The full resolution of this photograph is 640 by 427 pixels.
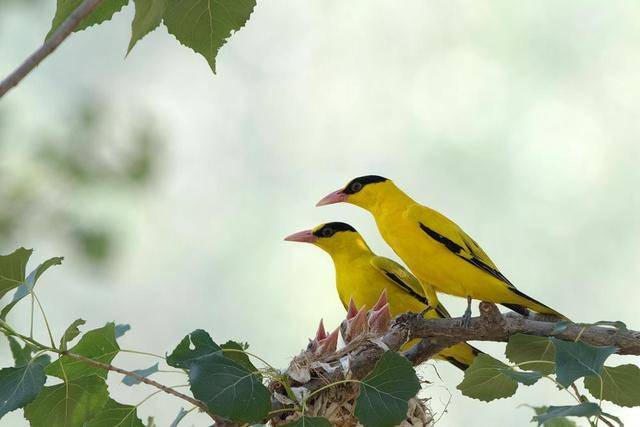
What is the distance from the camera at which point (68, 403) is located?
2.77 metres

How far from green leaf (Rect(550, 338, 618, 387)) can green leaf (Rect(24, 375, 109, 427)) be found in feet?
4.97

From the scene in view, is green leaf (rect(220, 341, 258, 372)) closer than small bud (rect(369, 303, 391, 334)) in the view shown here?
Yes

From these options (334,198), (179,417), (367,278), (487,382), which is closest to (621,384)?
(487,382)

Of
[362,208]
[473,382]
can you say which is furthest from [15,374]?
[362,208]

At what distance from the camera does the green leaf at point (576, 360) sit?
7.09 feet

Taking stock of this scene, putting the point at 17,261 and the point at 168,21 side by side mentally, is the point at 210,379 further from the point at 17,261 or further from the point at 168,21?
the point at 168,21

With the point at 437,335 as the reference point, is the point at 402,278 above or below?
above

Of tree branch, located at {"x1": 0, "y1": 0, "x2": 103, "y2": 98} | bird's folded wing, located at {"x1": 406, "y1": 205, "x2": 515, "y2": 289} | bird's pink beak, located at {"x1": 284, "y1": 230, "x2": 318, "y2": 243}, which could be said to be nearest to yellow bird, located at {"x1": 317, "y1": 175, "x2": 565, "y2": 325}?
bird's folded wing, located at {"x1": 406, "y1": 205, "x2": 515, "y2": 289}

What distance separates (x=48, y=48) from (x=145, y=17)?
14.5 inches

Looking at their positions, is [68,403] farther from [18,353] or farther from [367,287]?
[367,287]

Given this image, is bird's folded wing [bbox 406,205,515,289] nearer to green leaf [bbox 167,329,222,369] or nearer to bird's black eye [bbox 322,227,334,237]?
bird's black eye [bbox 322,227,334,237]

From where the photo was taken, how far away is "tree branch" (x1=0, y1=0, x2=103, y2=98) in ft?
Result: 4.11

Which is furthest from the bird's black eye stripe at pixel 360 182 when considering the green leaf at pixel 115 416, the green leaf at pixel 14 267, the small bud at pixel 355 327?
the green leaf at pixel 14 267

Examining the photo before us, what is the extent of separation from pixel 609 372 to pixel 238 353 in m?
1.25
